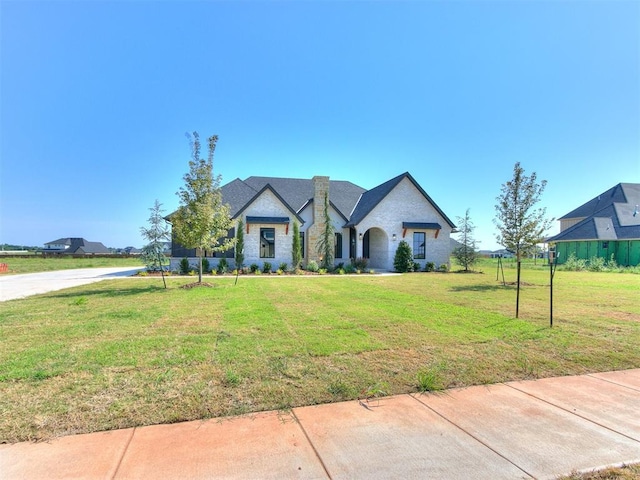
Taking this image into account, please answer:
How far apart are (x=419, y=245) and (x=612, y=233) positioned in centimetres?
2304

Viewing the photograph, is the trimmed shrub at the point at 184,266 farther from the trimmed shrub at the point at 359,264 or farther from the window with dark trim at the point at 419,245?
the window with dark trim at the point at 419,245

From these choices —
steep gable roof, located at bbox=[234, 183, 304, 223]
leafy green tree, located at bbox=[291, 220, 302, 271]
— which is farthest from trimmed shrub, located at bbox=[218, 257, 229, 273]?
leafy green tree, located at bbox=[291, 220, 302, 271]

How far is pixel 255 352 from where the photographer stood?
5.30 m

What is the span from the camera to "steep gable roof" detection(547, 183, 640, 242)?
32.6 meters

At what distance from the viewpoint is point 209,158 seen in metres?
14.4

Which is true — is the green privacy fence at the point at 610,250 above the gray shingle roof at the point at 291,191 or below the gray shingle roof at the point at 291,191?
below

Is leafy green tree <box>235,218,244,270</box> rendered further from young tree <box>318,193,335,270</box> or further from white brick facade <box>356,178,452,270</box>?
white brick facade <box>356,178,452,270</box>

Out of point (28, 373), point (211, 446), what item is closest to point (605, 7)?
point (211, 446)

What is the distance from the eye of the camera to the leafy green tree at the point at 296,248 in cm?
2273

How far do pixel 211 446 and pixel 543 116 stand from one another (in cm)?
2059

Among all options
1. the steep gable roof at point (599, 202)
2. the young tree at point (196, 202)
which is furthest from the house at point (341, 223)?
the steep gable roof at point (599, 202)

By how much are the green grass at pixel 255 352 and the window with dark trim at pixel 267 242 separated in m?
12.8

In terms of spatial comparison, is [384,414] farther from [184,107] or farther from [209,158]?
[184,107]

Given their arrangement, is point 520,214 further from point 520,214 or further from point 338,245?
point 338,245
